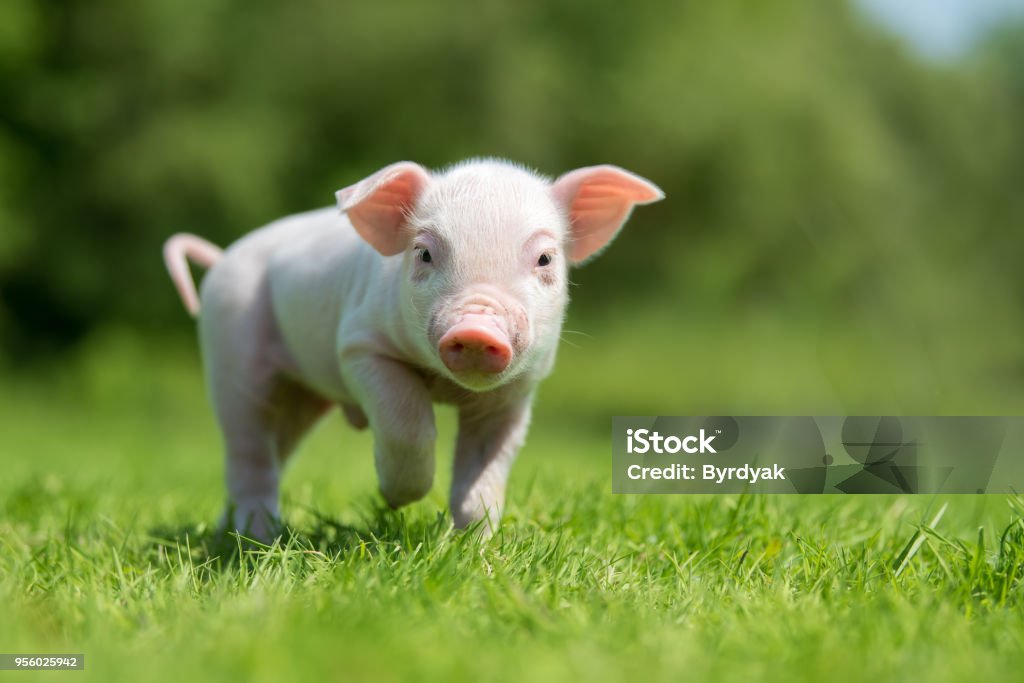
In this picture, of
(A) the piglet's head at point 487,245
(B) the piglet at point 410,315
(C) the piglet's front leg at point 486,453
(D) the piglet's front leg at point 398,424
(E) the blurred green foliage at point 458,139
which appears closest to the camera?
(A) the piglet's head at point 487,245

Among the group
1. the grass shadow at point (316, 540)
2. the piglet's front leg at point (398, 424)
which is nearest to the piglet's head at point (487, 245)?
the piglet's front leg at point (398, 424)

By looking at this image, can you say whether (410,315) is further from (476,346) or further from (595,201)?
(595,201)

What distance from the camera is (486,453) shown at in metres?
3.48

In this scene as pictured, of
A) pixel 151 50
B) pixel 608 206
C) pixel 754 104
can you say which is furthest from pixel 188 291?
pixel 754 104

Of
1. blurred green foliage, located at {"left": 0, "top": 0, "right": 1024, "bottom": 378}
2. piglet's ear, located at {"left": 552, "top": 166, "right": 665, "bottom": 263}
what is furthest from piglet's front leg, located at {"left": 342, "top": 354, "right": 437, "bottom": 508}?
blurred green foliage, located at {"left": 0, "top": 0, "right": 1024, "bottom": 378}

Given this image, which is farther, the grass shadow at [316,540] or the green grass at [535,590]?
the grass shadow at [316,540]

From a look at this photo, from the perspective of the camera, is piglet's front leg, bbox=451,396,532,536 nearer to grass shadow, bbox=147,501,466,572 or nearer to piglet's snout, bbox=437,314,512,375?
grass shadow, bbox=147,501,466,572

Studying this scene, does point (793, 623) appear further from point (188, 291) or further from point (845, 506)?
point (188, 291)

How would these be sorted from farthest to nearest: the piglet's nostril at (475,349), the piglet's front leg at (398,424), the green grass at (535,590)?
the piglet's front leg at (398,424)
the piglet's nostril at (475,349)
the green grass at (535,590)

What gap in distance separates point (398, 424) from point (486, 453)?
15.6 inches

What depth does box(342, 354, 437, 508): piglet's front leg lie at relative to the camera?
319 centimetres

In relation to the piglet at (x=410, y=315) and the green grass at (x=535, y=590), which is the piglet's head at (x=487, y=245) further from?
the green grass at (x=535, y=590)

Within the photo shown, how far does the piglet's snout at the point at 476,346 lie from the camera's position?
270 centimetres

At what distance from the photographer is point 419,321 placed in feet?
10.1
